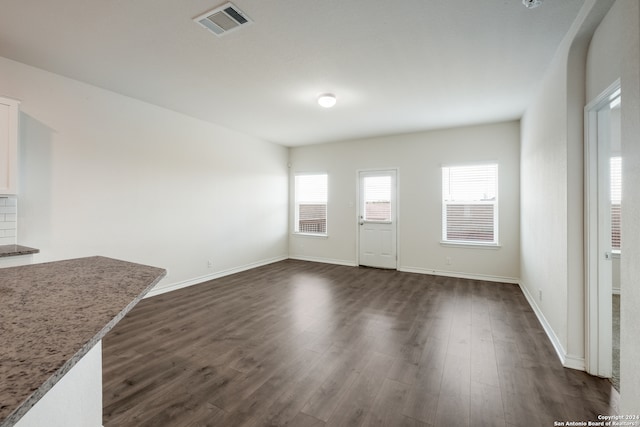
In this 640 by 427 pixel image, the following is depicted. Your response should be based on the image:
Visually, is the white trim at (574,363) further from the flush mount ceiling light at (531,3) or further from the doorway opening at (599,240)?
the flush mount ceiling light at (531,3)

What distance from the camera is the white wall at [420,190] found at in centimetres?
489

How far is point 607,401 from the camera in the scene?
6.41 ft

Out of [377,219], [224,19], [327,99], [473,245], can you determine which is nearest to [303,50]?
[224,19]

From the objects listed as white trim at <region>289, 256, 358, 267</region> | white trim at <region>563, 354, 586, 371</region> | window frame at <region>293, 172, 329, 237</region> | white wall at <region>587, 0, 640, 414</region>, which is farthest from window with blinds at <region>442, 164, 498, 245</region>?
white wall at <region>587, 0, 640, 414</region>

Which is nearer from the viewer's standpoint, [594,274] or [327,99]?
[594,274]

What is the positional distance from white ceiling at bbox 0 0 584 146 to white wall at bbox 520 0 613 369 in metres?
0.21

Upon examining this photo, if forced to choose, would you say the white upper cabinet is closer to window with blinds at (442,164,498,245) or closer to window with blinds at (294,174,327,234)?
window with blinds at (294,174,327,234)

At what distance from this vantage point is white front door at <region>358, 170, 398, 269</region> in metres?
5.90

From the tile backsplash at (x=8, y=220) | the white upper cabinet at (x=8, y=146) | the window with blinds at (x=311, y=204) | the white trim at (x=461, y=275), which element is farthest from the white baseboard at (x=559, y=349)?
the tile backsplash at (x=8, y=220)

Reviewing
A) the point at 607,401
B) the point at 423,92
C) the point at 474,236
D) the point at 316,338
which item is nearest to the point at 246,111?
the point at 423,92

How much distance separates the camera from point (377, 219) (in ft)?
20.0

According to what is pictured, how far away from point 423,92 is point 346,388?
3442mm

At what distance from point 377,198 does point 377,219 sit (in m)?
0.45

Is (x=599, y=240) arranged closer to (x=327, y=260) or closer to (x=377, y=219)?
(x=377, y=219)
